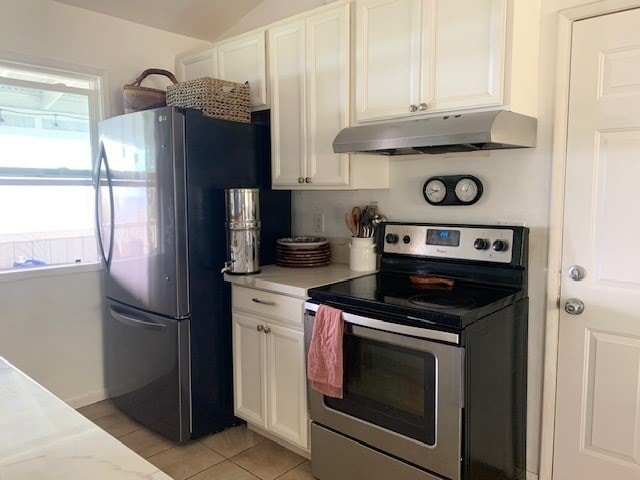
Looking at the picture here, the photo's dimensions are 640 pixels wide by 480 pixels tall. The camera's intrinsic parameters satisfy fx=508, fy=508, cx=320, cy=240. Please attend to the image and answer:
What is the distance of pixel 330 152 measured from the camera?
2535mm

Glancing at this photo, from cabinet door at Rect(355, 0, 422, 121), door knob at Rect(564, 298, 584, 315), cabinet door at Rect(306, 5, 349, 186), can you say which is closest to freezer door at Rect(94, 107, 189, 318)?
cabinet door at Rect(306, 5, 349, 186)

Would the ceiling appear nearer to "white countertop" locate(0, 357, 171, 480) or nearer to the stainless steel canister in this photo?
the stainless steel canister

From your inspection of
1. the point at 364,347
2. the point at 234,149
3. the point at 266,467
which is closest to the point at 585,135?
the point at 364,347

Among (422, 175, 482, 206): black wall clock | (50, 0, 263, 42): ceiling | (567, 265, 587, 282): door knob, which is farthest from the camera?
(50, 0, 263, 42): ceiling

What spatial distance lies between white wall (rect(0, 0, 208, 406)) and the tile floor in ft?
1.33

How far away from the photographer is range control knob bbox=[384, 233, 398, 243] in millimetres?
2578

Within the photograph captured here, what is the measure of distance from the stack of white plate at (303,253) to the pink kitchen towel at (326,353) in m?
0.67

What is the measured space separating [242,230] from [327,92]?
81 cm

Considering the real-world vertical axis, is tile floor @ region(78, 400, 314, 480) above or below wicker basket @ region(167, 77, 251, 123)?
below

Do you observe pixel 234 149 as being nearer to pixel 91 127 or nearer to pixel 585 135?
pixel 91 127

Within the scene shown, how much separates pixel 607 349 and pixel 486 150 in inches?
37.7

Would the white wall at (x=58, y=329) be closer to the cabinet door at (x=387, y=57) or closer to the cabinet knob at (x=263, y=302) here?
the cabinet knob at (x=263, y=302)

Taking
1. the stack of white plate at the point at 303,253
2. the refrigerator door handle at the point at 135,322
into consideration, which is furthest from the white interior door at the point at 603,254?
the refrigerator door handle at the point at 135,322

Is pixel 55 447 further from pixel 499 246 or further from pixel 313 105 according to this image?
pixel 313 105
